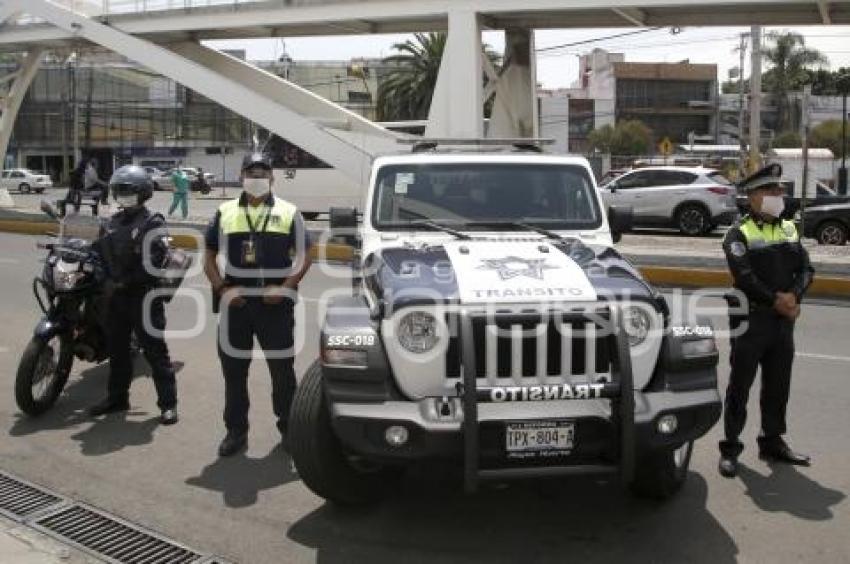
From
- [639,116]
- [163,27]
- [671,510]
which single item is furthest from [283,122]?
[639,116]

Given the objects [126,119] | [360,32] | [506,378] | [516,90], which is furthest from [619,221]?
[126,119]

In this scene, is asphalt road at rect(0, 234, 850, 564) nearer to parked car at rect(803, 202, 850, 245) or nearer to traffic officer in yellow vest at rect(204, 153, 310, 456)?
traffic officer in yellow vest at rect(204, 153, 310, 456)

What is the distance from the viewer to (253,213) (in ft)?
19.8

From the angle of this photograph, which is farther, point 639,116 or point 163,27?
point 639,116

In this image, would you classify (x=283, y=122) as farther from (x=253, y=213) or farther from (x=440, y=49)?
(x=440, y=49)

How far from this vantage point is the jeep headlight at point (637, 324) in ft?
14.8

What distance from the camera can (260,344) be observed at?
607 cm

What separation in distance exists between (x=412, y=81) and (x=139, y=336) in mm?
47685

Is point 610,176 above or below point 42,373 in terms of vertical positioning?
above

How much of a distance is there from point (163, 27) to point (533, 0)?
12561 millimetres

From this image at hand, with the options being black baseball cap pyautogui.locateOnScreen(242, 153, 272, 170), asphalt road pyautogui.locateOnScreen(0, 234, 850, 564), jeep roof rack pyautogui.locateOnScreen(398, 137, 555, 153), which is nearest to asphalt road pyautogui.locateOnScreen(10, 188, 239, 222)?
jeep roof rack pyautogui.locateOnScreen(398, 137, 555, 153)

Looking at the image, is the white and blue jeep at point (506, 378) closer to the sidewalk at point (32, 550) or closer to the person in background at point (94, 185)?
the sidewalk at point (32, 550)

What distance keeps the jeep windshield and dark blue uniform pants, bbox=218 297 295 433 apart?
863 millimetres

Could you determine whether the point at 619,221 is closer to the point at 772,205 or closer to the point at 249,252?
the point at 772,205
